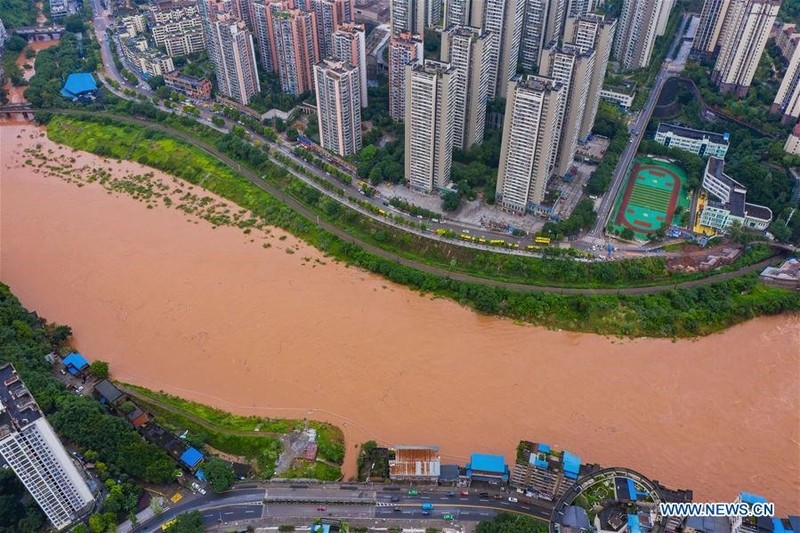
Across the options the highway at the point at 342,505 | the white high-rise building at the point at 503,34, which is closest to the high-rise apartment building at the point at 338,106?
the white high-rise building at the point at 503,34

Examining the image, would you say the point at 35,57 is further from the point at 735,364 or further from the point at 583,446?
the point at 735,364

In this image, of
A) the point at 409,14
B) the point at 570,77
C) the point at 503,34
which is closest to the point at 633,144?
the point at 570,77

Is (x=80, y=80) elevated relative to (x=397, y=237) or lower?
elevated

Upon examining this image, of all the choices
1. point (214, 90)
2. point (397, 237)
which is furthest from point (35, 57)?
point (397, 237)

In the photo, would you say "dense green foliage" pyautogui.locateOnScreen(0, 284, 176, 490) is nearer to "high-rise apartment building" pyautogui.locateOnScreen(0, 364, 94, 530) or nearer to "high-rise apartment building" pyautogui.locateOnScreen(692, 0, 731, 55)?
"high-rise apartment building" pyautogui.locateOnScreen(0, 364, 94, 530)

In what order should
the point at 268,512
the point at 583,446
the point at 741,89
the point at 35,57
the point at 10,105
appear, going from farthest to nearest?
1. the point at 35,57
2. the point at 10,105
3. the point at 741,89
4. the point at 583,446
5. the point at 268,512
